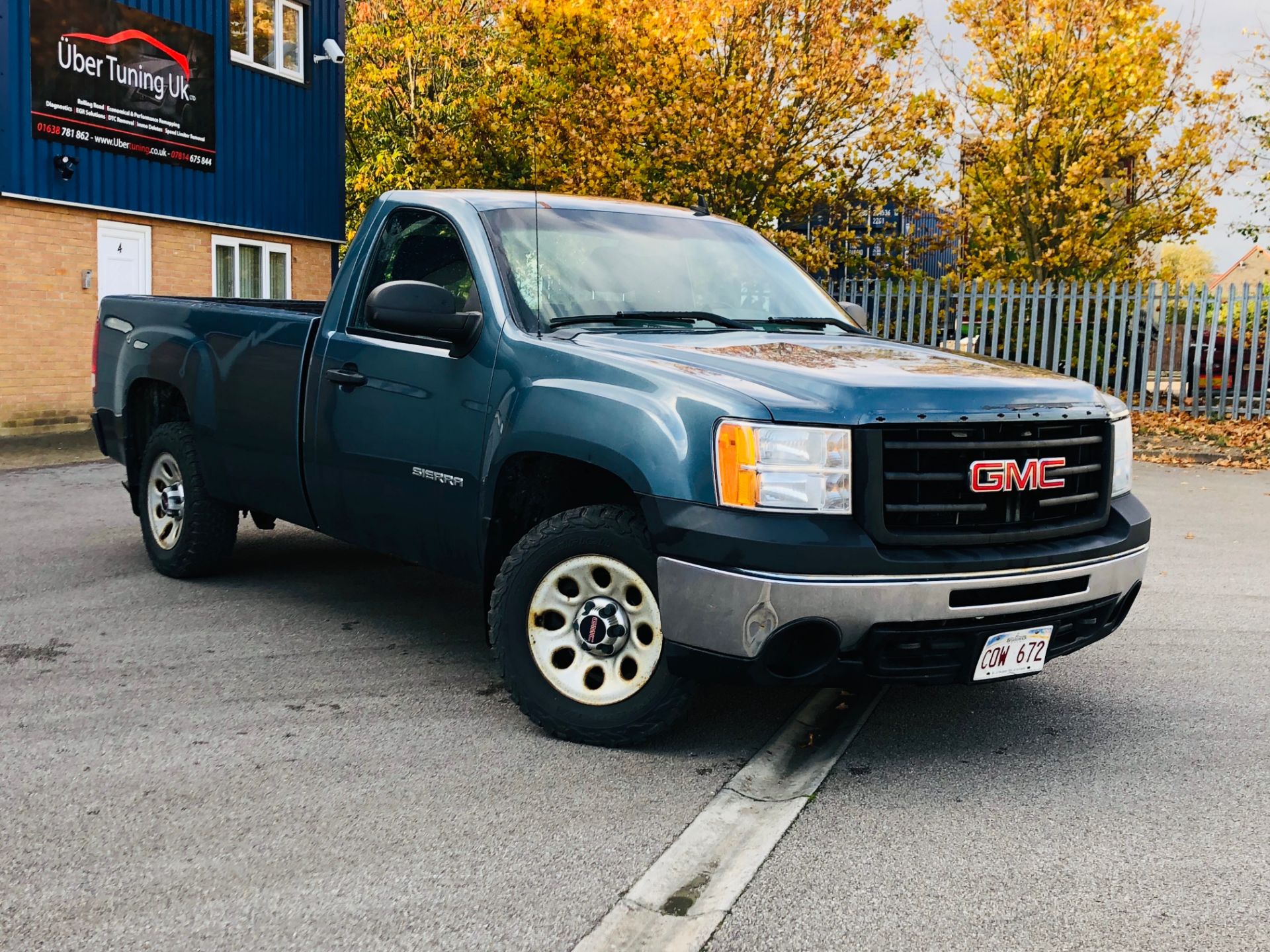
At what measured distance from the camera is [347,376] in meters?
5.27

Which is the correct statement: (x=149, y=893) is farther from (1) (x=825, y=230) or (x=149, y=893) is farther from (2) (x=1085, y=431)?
(1) (x=825, y=230)

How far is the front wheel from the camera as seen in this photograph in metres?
4.11

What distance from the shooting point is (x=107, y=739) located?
14.0ft

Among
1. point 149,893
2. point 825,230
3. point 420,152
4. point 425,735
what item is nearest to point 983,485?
point 425,735

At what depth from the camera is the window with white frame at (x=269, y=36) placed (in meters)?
17.9

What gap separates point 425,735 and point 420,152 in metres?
21.5

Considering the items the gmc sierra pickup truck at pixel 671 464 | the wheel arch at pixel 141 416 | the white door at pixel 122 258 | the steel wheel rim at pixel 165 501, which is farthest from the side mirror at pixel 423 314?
the white door at pixel 122 258

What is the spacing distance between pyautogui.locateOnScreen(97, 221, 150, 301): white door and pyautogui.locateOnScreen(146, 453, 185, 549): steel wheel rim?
991 cm

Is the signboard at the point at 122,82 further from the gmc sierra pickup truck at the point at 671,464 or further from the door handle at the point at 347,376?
the door handle at the point at 347,376

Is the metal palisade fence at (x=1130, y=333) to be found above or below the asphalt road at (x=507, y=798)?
above

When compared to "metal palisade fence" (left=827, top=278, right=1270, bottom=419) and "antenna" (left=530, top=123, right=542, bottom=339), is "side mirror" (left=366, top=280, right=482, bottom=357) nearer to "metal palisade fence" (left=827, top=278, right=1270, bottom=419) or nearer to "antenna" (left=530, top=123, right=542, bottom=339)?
"antenna" (left=530, top=123, right=542, bottom=339)

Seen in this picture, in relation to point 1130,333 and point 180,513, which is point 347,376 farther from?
point 1130,333

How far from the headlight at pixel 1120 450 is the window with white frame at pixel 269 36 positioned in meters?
16.1

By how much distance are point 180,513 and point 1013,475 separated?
449cm
